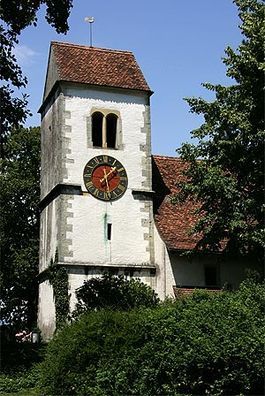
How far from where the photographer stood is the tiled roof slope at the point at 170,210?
30891 mm

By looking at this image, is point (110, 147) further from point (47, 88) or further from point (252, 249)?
point (252, 249)

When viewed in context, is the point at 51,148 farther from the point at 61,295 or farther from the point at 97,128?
the point at 61,295

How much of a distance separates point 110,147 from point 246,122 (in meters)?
9.33

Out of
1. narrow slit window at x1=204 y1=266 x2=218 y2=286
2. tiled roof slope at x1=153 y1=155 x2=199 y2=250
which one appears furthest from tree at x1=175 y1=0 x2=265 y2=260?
narrow slit window at x1=204 y1=266 x2=218 y2=286

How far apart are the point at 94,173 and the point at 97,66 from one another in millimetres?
5388

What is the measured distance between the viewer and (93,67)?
33750 millimetres

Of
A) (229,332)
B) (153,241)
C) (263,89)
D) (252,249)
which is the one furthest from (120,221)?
(229,332)

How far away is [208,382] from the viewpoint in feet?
52.6

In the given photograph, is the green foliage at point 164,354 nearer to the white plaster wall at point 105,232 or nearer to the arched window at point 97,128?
the white plaster wall at point 105,232

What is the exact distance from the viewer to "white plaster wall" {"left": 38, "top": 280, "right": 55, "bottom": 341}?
103 feet

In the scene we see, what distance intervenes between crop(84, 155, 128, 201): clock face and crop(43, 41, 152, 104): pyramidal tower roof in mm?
3580

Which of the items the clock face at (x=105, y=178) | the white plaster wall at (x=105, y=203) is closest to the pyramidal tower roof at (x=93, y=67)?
the white plaster wall at (x=105, y=203)

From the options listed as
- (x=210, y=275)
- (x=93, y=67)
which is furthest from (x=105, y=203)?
(x=93, y=67)

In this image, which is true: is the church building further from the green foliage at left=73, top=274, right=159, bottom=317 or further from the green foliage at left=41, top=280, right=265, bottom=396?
the green foliage at left=41, top=280, right=265, bottom=396
